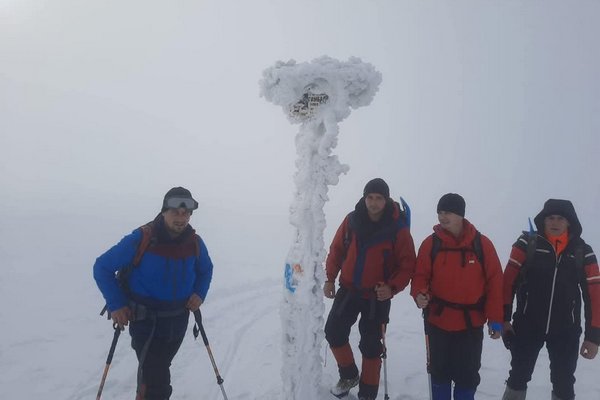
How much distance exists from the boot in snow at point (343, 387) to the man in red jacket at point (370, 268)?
0.04 metres

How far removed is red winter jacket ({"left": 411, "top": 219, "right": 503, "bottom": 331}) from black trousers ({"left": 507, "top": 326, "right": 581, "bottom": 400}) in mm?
725

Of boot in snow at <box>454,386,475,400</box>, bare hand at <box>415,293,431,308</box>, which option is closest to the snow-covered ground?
boot in snow at <box>454,386,475,400</box>

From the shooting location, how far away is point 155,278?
3.56 metres

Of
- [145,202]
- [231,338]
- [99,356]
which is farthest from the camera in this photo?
[145,202]

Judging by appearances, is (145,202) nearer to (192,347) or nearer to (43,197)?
(43,197)

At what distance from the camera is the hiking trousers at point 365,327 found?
422 cm

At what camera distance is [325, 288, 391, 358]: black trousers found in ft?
13.8

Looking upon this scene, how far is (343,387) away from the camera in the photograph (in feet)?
14.8

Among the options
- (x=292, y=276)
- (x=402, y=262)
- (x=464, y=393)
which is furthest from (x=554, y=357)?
(x=292, y=276)

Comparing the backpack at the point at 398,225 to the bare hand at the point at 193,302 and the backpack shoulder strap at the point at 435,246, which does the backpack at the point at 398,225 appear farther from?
the bare hand at the point at 193,302

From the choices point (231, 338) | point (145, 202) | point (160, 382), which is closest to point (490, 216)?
point (145, 202)

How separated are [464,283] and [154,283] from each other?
9.54 ft

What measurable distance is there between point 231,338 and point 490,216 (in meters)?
38.4

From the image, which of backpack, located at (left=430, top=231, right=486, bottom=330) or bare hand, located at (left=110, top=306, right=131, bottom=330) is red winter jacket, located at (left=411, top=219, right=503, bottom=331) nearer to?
backpack, located at (left=430, top=231, right=486, bottom=330)
